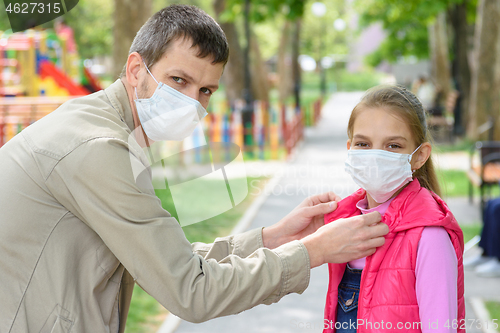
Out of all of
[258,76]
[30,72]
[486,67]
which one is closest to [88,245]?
[30,72]

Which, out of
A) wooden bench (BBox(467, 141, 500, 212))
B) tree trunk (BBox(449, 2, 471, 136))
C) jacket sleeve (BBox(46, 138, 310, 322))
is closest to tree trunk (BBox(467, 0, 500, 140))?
tree trunk (BBox(449, 2, 471, 136))

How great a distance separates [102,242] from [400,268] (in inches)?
46.0

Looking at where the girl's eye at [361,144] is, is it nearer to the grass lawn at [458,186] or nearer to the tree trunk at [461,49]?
the grass lawn at [458,186]

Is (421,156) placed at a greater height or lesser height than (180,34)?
lesser

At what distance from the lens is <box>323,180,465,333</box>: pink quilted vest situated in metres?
2.11

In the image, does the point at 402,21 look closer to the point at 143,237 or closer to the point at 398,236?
the point at 398,236

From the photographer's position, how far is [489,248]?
20.2 feet

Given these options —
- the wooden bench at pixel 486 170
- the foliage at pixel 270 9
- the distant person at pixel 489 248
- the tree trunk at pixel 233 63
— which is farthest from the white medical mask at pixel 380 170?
the tree trunk at pixel 233 63

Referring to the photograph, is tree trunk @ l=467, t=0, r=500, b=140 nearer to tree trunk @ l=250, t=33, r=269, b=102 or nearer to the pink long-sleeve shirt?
tree trunk @ l=250, t=33, r=269, b=102

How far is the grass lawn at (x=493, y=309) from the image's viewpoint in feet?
15.7

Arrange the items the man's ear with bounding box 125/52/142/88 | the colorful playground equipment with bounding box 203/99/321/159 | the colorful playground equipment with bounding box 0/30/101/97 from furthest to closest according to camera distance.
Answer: the colorful playground equipment with bounding box 0/30/101/97 < the colorful playground equipment with bounding box 203/99/321/159 < the man's ear with bounding box 125/52/142/88

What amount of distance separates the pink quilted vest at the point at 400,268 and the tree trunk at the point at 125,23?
8.18m

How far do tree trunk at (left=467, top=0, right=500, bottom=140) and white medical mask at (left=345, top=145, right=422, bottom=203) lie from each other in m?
13.1

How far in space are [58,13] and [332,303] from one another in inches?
132
